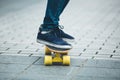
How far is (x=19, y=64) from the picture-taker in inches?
145

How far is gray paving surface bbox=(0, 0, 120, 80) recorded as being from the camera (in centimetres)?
332

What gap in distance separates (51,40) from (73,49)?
0.92 metres

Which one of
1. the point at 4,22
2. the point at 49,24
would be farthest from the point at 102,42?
the point at 4,22

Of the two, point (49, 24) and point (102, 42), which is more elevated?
point (49, 24)

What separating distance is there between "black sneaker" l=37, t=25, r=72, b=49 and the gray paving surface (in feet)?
0.85

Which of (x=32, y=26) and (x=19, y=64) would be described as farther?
(x=32, y=26)

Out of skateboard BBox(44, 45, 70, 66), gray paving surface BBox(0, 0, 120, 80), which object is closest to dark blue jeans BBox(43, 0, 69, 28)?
skateboard BBox(44, 45, 70, 66)

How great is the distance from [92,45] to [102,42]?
11.3 inches

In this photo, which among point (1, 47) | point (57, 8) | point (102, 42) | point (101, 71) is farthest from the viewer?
point (102, 42)

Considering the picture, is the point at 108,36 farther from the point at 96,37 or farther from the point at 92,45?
the point at 92,45

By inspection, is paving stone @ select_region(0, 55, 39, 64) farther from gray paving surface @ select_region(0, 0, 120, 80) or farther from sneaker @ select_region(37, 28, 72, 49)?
sneaker @ select_region(37, 28, 72, 49)

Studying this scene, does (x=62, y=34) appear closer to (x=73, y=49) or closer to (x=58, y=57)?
(x=58, y=57)

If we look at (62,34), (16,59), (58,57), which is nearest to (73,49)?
(62,34)

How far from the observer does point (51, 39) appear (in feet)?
12.0
